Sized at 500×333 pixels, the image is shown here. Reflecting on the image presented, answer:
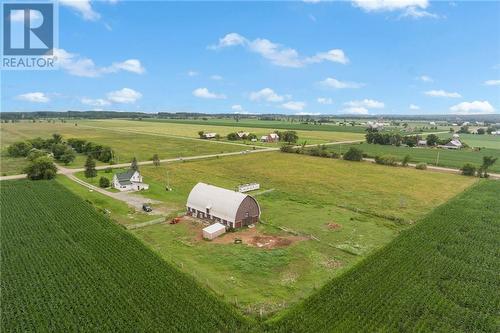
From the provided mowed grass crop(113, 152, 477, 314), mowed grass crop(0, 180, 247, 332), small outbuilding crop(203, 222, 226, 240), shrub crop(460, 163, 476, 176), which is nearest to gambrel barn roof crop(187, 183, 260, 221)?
small outbuilding crop(203, 222, 226, 240)

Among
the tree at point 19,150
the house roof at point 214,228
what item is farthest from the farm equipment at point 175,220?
the tree at point 19,150

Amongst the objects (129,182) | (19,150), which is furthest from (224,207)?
(19,150)

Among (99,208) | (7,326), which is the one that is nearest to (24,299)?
(7,326)

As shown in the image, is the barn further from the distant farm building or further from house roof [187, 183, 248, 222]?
the distant farm building

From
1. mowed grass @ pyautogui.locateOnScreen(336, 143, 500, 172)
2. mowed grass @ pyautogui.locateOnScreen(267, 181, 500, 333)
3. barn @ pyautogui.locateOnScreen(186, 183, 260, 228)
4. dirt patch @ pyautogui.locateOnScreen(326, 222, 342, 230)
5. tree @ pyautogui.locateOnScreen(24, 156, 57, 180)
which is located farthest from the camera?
mowed grass @ pyautogui.locateOnScreen(336, 143, 500, 172)

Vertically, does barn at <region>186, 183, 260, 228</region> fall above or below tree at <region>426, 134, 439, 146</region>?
below

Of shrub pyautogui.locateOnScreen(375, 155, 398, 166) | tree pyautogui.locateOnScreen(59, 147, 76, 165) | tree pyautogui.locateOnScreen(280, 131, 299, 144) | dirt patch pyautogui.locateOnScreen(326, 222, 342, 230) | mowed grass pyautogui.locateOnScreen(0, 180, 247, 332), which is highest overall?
tree pyautogui.locateOnScreen(280, 131, 299, 144)

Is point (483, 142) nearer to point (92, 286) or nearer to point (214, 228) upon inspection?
point (214, 228)
